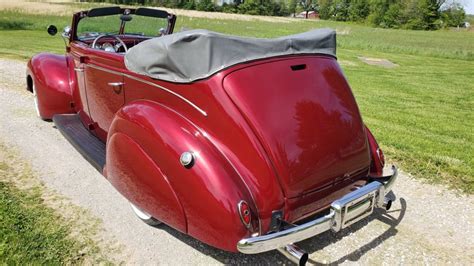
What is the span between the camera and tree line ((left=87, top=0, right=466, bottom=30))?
6750 cm

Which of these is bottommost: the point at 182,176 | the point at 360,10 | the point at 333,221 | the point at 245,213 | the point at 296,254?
the point at 296,254

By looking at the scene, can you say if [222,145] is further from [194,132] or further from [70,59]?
→ [70,59]

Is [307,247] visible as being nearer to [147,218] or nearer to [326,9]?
[147,218]

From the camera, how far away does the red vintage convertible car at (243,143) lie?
243 cm

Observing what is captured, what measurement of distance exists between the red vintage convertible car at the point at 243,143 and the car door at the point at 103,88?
27 centimetres

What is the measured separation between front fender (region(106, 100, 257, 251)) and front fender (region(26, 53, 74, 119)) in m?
2.41

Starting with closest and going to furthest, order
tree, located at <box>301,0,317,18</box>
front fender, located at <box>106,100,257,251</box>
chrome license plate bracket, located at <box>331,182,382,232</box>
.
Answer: front fender, located at <box>106,100,257,251</box>
chrome license plate bracket, located at <box>331,182,382,232</box>
tree, located at <box>301,0,317,18</box>

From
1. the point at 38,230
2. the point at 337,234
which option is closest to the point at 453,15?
→ the point at 337,234

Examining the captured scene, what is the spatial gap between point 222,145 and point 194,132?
23cm

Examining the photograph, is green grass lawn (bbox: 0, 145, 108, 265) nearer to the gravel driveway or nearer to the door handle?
the gravel driveway

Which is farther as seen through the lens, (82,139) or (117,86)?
(82,139)

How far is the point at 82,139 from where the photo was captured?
414cm

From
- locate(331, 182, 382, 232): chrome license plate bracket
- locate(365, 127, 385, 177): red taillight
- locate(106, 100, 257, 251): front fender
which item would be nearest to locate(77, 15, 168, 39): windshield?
locate(106, 100, 257, 251): front fender

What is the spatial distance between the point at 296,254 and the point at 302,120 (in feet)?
2.95
